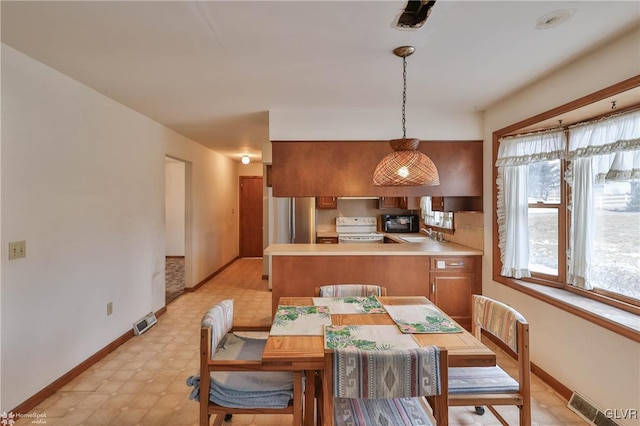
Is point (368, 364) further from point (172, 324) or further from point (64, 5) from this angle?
point (172, 324)

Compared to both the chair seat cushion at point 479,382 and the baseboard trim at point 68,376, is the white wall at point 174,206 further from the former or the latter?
the chair seat cushion at point 479,382

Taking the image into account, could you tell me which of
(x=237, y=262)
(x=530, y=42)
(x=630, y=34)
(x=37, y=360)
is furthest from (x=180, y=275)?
(x=630, y=34)

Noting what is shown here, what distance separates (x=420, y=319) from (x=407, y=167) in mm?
892

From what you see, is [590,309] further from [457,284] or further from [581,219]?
[457,284]

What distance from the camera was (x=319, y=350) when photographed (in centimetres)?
148

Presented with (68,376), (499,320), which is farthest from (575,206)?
(68,376)

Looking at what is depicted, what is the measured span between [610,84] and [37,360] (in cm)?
410

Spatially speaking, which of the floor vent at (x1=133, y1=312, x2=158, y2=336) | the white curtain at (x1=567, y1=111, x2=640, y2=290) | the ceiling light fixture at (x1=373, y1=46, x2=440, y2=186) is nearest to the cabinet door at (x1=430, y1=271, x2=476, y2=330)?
the white curtain at (x1=567, y1=111, x2=640, y2=290)

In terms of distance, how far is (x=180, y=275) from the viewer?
242 inches

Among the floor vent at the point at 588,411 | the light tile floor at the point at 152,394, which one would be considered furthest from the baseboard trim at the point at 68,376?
the floor vent at the point at 588,411

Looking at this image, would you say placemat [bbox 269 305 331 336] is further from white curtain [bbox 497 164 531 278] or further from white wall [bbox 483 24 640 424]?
white curtain [bbox 497 164 531 278]

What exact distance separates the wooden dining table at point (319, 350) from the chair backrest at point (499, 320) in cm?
20

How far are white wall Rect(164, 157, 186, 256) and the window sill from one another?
23.4 ft

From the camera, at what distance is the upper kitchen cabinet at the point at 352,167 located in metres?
3.50
